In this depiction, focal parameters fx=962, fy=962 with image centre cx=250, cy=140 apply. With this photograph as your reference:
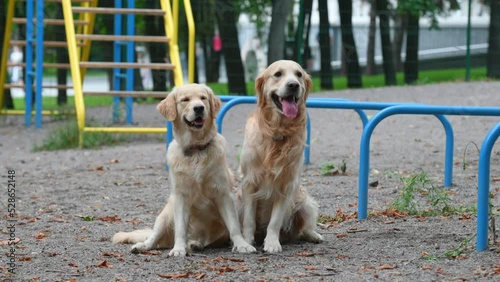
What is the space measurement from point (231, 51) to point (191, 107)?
13.3 metres

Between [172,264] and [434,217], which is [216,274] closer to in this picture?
[172,264]

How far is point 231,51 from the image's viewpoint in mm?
19062

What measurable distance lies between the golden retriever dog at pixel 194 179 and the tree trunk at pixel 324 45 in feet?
37.3

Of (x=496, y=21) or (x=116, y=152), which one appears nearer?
(x=116, y=152)

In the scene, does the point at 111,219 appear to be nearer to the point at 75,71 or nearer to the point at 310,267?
the point at 310,267

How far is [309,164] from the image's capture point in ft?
33.2

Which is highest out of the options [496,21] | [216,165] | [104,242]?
[496,21]

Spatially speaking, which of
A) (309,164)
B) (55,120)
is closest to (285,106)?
(309,164)

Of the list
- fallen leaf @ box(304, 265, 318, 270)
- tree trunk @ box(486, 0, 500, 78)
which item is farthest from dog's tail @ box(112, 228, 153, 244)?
tree trunk @ box(486, 0, 500, 78)

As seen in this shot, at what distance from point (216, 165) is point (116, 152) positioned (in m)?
6.00

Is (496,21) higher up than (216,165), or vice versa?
(496,21)

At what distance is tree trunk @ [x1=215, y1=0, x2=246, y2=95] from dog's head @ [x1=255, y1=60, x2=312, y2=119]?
12465 millimetres

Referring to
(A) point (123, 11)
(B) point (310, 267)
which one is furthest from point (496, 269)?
(A) point (123, 11)

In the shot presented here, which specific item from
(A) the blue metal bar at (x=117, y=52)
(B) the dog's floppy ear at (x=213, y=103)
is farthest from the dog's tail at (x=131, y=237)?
(A) the blue metal bar at (x=117, y=52)
